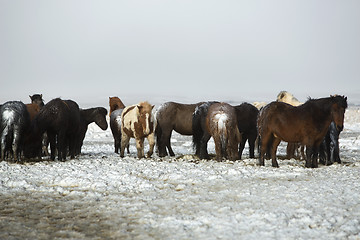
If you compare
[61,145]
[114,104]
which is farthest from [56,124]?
[114,104]

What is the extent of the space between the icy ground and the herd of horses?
122 cm

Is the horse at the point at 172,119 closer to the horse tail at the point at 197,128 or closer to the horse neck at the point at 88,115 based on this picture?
the horse tail at the point at 197,128

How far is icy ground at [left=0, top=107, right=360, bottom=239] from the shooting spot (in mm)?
4168

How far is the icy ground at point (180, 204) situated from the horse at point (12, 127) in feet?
7.45

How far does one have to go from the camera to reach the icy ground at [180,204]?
4168mm

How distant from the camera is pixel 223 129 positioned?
34.6 ft

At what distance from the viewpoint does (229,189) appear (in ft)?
20.9

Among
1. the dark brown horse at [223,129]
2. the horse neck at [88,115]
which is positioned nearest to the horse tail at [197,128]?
the dark brown horse at [223,129]

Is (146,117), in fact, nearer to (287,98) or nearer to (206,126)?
(206,126)

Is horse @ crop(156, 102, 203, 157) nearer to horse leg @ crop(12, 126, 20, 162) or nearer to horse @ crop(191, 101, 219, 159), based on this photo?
horse @ crop(191, 101, 219, 159)

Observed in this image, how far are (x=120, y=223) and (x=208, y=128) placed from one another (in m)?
6.86

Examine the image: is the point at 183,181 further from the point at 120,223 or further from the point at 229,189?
the point at 120,223

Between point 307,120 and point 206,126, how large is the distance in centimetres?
333

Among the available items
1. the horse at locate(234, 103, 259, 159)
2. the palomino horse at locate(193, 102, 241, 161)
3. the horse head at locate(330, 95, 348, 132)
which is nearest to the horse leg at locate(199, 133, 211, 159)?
the palomino horse at locate(193, 102, 241, 161)
